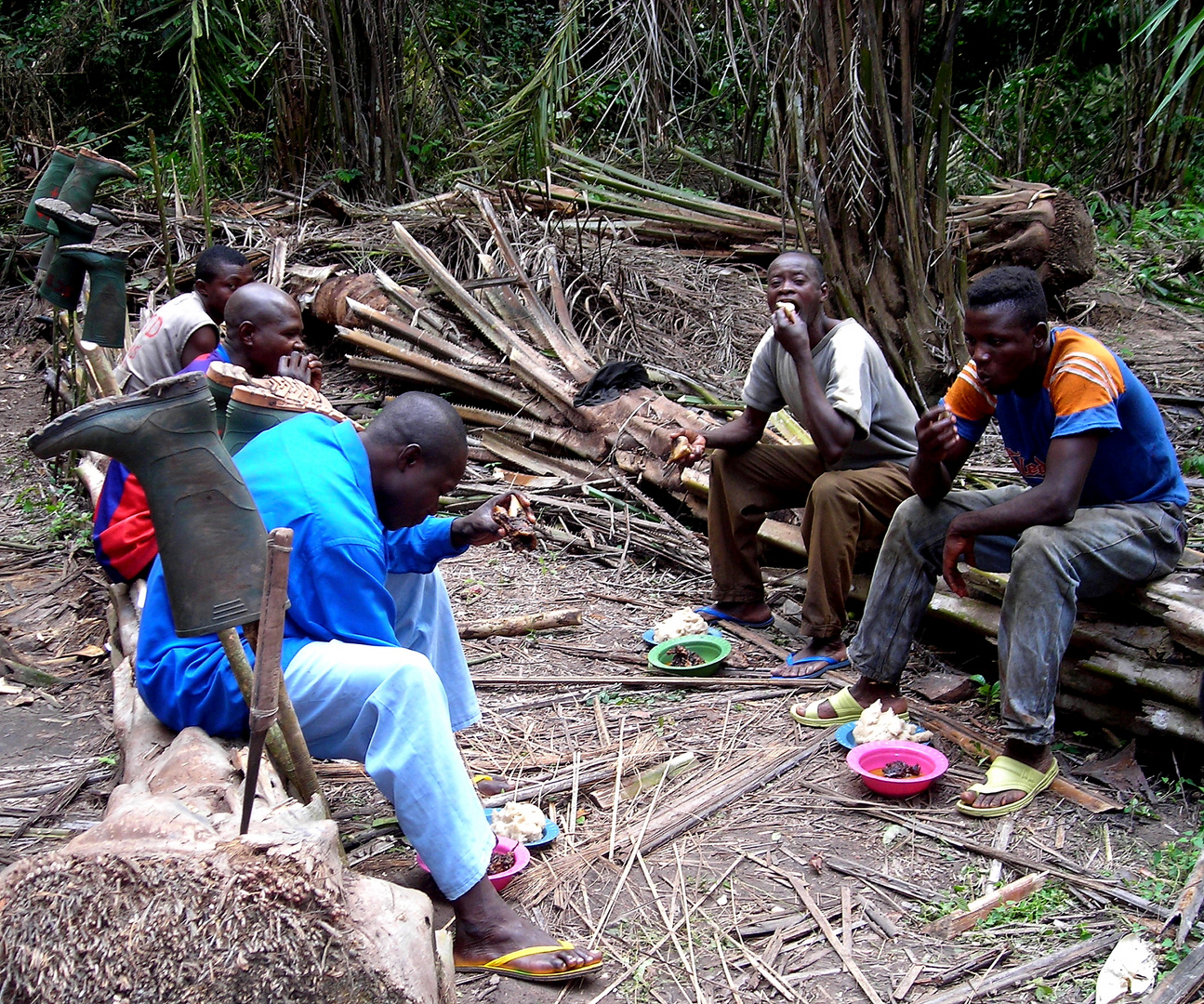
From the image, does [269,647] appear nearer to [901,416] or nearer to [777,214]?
[901,416]

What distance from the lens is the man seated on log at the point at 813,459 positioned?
374 cm

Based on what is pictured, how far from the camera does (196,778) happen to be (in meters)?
2.11

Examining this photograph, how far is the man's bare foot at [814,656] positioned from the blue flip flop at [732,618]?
1.15ft

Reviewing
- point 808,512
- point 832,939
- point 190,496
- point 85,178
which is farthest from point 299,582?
point 85,178

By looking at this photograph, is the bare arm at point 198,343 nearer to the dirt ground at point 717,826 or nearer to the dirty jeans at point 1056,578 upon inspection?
the dirt ground at point 717,826

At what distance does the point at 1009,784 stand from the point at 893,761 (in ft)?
1.08

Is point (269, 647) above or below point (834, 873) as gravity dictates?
above

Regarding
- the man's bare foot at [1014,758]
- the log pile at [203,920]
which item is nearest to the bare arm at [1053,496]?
the man's bare foot at [1014,758]

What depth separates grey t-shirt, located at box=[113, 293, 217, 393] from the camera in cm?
382

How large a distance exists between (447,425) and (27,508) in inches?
156

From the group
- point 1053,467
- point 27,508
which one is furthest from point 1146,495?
point 27,508

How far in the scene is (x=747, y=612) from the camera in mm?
4227

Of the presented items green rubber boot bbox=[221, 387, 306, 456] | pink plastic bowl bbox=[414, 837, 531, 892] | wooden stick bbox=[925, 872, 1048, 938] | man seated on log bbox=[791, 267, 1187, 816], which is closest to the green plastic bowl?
man seated on log bbox=[791, 267, 1187, 816]

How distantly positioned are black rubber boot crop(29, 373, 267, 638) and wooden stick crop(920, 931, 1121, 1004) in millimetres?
1660
